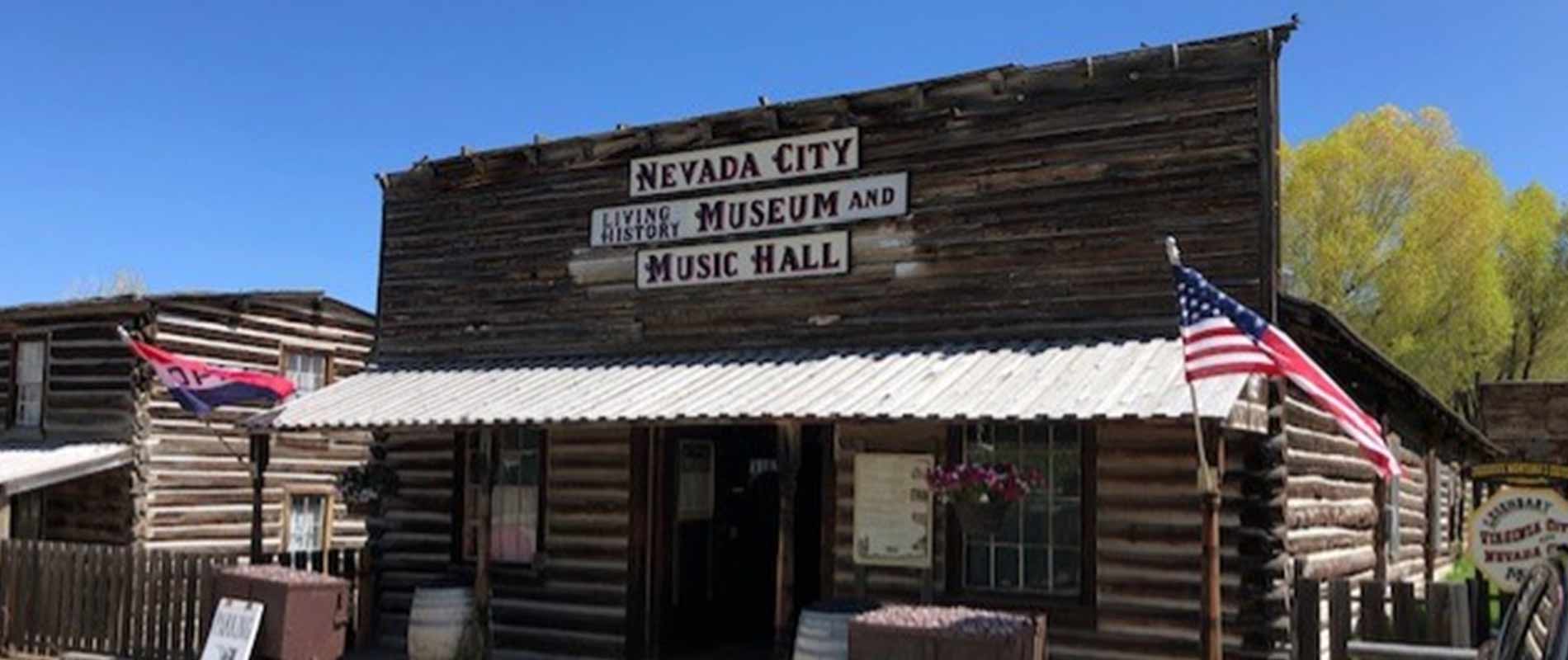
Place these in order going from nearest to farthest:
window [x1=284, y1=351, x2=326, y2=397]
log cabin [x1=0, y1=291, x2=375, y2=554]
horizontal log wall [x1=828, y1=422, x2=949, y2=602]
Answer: horizontal log wall [x1=828, y1=422, x2=949, y2=602]
log cabin [x1=0, y1=291, x2=375, y2=554]
window [x1=284, y1=351, x2=326, y2=397]

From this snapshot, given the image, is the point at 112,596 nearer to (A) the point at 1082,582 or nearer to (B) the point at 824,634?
(B) the point at 824,634

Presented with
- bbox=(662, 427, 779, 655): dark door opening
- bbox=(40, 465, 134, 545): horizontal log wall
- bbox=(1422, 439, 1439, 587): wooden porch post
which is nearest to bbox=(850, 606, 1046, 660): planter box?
bbox=(662, 427, 779, 655): dark door opening

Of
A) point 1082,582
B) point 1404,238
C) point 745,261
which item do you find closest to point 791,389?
point 745,261

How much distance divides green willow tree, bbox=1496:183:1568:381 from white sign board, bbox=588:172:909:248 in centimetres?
2973

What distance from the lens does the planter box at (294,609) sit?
438 inches

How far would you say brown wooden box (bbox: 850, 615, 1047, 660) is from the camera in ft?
27.0

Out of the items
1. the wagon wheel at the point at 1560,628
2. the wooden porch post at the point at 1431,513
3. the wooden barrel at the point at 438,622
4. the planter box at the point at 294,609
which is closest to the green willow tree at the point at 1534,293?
the wooden porch post at the point at 1431,513

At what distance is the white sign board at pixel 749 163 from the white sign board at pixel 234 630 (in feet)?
17.2

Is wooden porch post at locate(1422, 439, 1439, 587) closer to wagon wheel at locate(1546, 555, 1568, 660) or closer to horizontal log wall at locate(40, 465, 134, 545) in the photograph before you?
wagon wheel at locate(1546, 555, 1568, 660)

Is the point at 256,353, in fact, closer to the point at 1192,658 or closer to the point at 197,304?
the point at 197,304

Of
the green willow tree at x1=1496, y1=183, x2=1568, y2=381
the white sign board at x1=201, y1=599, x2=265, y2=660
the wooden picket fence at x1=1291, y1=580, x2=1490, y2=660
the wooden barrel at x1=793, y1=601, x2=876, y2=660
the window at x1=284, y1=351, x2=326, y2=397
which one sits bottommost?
the white sign board at x1=201, y1=599, x2=265, y2=660

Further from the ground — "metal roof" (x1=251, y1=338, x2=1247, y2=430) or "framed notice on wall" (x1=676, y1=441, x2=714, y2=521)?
"metal roof" (x1=251, y1=338, x2=1247, y2=430)

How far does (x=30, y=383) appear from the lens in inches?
812

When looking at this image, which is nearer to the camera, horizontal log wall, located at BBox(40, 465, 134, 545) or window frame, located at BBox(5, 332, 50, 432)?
horizontal log wall, located at BBox(40, 465, 134, 545)
